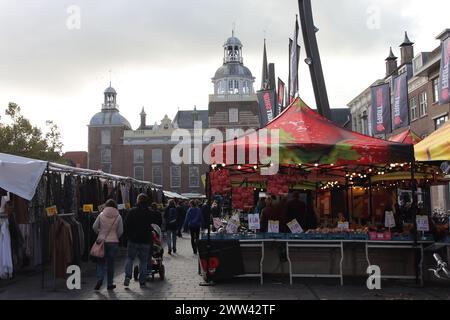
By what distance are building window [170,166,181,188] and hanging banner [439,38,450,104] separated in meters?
53.3

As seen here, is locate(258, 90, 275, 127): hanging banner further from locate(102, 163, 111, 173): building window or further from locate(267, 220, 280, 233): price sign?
locate(102, 163, 111, 173): building window

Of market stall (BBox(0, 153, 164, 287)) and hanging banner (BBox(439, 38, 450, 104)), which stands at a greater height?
hanging banner (BBox(439, 38, 450, 104))

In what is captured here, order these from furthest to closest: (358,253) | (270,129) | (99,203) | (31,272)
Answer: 1. (99,203)
2. (31,272)
3. (270,129)
4. (358,253)

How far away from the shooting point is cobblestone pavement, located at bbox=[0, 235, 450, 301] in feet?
27.0

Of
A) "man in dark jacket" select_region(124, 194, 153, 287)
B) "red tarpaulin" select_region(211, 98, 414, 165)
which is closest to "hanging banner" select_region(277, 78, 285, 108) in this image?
"red tarpaulin" select_region(211, 98, 414, 165)

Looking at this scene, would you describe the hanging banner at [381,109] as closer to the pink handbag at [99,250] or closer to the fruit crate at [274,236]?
the fruit crate at [274,236]

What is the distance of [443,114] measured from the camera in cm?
2970

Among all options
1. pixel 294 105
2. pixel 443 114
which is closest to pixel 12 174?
pixel 294 105

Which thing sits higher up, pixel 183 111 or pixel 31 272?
pixel 183 111

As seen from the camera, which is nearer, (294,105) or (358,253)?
(358,253)

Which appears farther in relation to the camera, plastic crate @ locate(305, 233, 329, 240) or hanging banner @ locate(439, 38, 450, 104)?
hanging banner @ locate(439, 38, 450, 104)

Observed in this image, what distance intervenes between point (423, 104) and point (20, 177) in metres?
30.0
